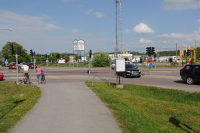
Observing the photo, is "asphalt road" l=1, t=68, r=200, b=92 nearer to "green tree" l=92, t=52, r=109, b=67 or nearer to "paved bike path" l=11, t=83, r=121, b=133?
"paved bike path" l=11, t=83, r=121, b=133

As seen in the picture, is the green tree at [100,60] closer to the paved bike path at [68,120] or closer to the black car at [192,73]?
the black car at [192,73]

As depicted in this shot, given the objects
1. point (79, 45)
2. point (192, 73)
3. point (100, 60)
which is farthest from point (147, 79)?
point (79, 45)

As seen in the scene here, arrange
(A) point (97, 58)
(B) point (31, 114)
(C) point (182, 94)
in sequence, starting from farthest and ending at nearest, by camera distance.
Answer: (A) point (97, 58) < (C) point (182, 94) < (B) point (31, 114)

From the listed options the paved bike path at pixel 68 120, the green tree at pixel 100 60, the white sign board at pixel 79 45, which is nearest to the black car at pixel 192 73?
the paved bike path at pixel 68 120

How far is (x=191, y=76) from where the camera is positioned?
50.0 ft

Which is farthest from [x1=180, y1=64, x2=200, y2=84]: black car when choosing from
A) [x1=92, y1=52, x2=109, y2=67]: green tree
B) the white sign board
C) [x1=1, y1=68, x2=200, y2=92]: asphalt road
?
the white sign board

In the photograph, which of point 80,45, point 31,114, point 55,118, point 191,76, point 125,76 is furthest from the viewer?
point 80,45

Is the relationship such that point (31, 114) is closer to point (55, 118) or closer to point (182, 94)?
point (55, 118)

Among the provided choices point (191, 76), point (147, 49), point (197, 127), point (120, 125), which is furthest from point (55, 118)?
point (147, 49)

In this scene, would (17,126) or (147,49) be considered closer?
(17,126)

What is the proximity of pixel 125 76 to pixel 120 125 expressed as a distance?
1732 cm

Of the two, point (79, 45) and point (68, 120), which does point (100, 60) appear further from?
point (68, 120)

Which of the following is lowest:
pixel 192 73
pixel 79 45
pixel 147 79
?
pixel 147 79

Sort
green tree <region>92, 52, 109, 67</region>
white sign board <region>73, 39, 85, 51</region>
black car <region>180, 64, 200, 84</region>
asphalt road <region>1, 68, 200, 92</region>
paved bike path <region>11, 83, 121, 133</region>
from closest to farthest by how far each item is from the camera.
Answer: paved bike path <region>11, 83, 121, 133</region> < asphalt road <region>1, 68, 200, 92</region> < black car <region>180, 64, 200, 84</region> < green tree <region>92, 52, 109, 67</region> < white sign board <region>73, 39, 85, 51</region>
